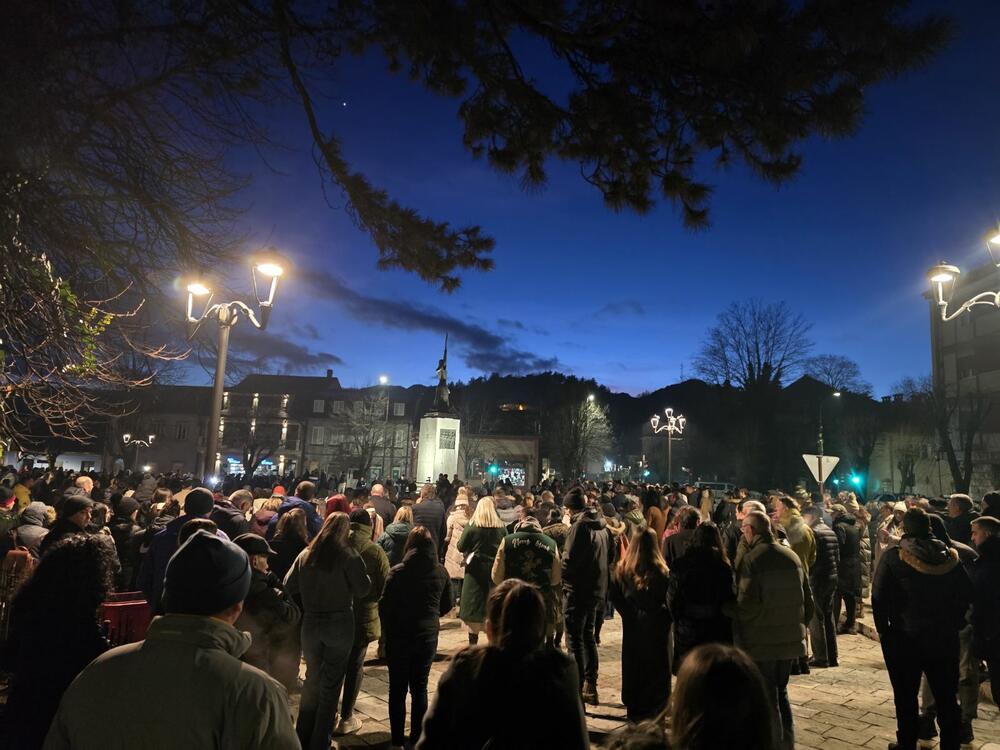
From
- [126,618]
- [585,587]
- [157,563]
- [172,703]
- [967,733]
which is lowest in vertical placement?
[967,733]

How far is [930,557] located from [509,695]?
4.34 m

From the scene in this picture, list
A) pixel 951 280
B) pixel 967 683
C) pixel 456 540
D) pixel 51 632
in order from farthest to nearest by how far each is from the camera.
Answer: pixel 951 280 < pixel 456 540 < pixel 967 683 < pixel 51 632

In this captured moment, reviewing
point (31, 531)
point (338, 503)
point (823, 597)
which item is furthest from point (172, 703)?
point (823, 597)

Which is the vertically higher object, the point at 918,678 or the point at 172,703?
the point at 172,703

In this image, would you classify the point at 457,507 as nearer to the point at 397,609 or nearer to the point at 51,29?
the point at 397,609

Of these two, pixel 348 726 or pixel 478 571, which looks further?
pixel 478 571

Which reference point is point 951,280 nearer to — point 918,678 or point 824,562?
point 824,562

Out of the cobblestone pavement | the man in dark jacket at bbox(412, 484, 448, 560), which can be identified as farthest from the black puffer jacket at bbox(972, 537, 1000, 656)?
the man in dark jacket at bbox(412, 484, 448, 560)

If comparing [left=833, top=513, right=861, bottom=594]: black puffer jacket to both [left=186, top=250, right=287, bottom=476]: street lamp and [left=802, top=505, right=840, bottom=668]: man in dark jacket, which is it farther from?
[left=186, top=250, right=287, bottom=476]: street lamp

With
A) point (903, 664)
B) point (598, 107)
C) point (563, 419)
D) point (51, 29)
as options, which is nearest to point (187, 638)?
point (598, 107)

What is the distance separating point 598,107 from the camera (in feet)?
16.6

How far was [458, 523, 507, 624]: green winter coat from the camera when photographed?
753 centimetres

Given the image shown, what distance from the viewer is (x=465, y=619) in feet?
24.6

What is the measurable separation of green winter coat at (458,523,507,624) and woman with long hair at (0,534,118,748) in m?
4.61
